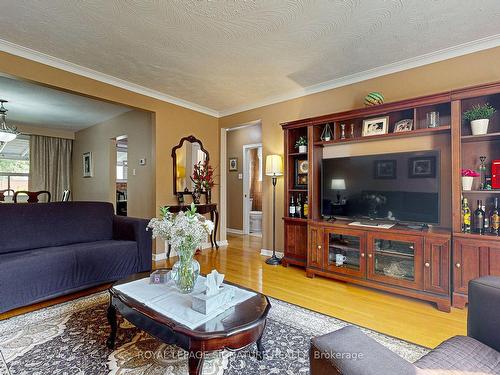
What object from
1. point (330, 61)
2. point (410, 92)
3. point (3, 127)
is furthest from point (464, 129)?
point (3, 127)

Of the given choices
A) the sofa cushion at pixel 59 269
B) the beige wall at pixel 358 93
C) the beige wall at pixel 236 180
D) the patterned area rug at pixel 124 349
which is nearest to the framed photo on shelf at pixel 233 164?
the beige wall at pixel 236 180

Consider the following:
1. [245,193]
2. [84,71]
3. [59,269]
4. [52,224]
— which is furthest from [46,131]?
[59,269]

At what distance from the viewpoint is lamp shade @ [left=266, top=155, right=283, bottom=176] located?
155 inches

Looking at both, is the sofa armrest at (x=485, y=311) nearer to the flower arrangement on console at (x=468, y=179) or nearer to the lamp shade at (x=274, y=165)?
the flower arrangement on console at (x=468, y=179)

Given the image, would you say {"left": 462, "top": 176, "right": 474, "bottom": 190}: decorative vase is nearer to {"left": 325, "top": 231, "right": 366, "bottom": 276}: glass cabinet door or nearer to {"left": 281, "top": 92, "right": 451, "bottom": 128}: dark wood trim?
{"left": 281, "top": 92, "right": 451, "bottom": 128}: dark wood trim

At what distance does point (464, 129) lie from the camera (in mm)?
2598

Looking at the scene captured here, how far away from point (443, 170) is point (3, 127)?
6.46 m

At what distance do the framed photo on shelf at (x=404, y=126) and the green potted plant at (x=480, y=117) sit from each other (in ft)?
1.62

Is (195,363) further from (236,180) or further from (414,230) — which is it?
(236,180)

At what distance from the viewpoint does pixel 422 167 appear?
2.68 m

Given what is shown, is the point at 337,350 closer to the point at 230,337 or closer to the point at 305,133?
the point at 230,337

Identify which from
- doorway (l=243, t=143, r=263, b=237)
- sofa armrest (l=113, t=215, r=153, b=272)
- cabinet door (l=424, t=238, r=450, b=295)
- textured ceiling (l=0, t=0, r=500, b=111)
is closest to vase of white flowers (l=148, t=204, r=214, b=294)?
sofa armrest (l=113, t=215, r=153, b=272)

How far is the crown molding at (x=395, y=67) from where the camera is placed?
261 cm

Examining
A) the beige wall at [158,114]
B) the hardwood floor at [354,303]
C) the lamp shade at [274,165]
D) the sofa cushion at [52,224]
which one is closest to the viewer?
the hardwood floor at [354,303]
